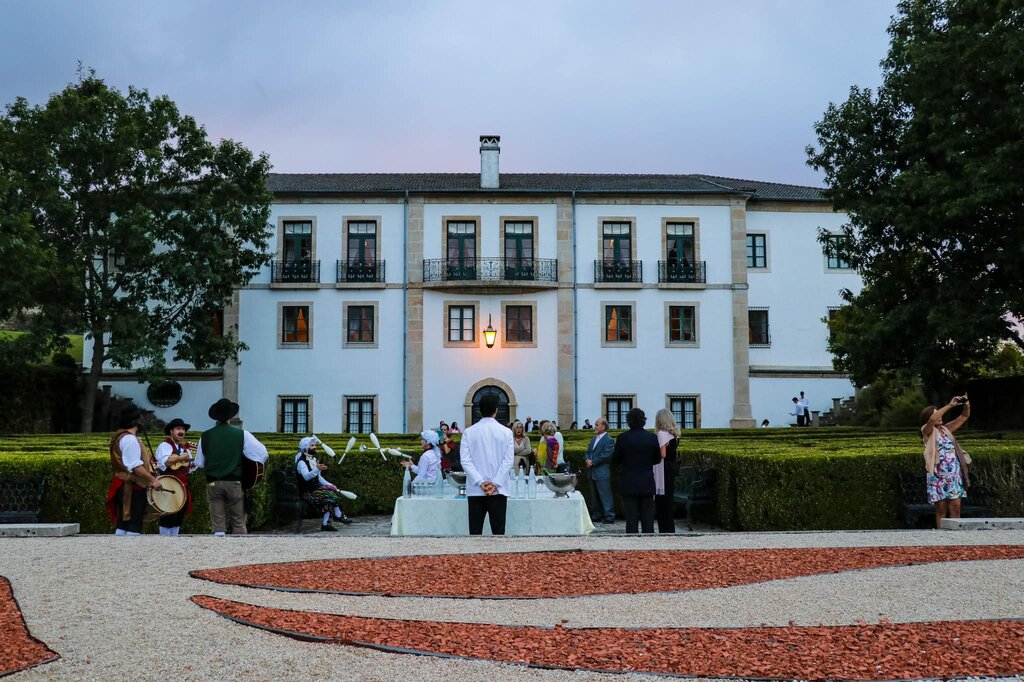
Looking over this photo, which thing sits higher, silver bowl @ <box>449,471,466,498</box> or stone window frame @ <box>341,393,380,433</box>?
stone window frame @ <box>341,393,380,433</box>

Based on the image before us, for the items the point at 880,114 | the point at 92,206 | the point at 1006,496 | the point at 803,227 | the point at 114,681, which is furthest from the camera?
the point at 803,227

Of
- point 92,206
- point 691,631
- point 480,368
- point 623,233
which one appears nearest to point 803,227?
point 623,233

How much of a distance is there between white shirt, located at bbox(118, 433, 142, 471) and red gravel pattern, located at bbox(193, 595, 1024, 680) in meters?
4.46

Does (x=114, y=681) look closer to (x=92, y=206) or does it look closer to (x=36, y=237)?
(x=36, y=237)

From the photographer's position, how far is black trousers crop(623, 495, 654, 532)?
11281 mm

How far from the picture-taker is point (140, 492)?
10.6 m

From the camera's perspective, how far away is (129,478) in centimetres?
1028

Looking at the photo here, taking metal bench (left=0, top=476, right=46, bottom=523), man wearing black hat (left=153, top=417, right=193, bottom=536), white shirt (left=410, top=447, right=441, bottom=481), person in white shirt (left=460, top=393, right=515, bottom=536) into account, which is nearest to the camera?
person in white shirt (left=460, top=393, right=515, bottom=536)

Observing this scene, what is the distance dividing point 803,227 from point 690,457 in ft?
80.2

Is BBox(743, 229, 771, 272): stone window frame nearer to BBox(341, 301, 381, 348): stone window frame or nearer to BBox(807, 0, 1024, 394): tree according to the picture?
BBox(807, 0, 1024, 394): tree

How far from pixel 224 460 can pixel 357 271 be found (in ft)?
87.8

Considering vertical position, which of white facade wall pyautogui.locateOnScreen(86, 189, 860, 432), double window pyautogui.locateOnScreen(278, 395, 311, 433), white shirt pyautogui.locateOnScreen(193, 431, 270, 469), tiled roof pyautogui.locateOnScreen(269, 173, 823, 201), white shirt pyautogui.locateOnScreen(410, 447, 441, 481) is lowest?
white shirt pyautogui.locateOnScreen(410, 447, 441, 481)

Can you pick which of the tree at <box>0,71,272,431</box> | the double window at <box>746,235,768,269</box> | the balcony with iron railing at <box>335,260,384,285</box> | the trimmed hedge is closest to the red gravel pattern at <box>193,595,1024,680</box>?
the trimmed hedge

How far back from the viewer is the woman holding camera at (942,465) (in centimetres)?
1110
